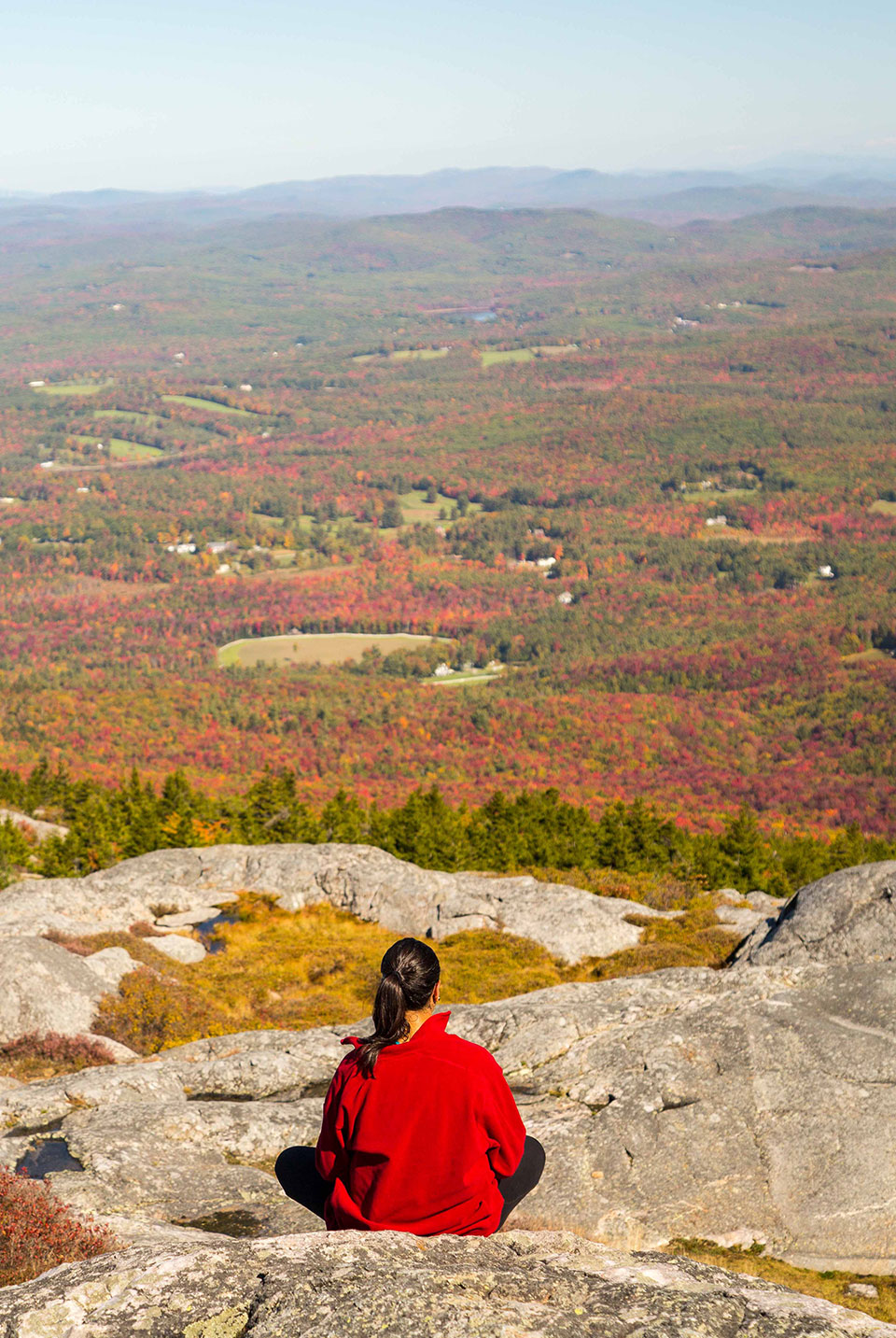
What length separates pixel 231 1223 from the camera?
13977 millimetres

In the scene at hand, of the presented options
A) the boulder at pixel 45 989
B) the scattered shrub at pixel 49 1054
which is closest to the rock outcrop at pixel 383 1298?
the scattered shrub at pixel 49 1054

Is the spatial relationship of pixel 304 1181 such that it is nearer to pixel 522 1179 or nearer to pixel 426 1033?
pixel 522 1179

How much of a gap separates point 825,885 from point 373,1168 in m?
18.3

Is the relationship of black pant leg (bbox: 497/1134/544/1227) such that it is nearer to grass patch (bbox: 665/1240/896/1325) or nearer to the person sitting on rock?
the person sitting on rock

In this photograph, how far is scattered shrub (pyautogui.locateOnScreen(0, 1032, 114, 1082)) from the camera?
78.7ft

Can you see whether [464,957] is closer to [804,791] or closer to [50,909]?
[50,909]

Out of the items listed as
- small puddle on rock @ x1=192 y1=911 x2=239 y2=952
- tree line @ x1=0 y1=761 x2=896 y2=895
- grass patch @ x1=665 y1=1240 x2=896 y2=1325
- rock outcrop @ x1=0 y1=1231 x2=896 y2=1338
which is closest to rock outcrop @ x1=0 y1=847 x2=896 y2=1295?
grass patch @ x1=665 y1=1240 x2=896 y2=1325

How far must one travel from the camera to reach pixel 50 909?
3681 centimetres

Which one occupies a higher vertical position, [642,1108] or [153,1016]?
[642,1108]

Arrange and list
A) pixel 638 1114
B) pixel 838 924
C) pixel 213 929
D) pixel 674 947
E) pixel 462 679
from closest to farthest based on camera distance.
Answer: pixel 638 1114
pixel 838 924
pixel 674 947
pixel 213 929
pixel 462 679

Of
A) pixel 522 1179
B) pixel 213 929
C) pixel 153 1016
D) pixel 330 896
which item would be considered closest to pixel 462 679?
pixel 330 896

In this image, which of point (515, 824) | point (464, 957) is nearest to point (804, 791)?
point (515, 824)

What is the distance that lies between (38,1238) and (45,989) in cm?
1545

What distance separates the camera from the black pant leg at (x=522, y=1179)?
908 centimetres
